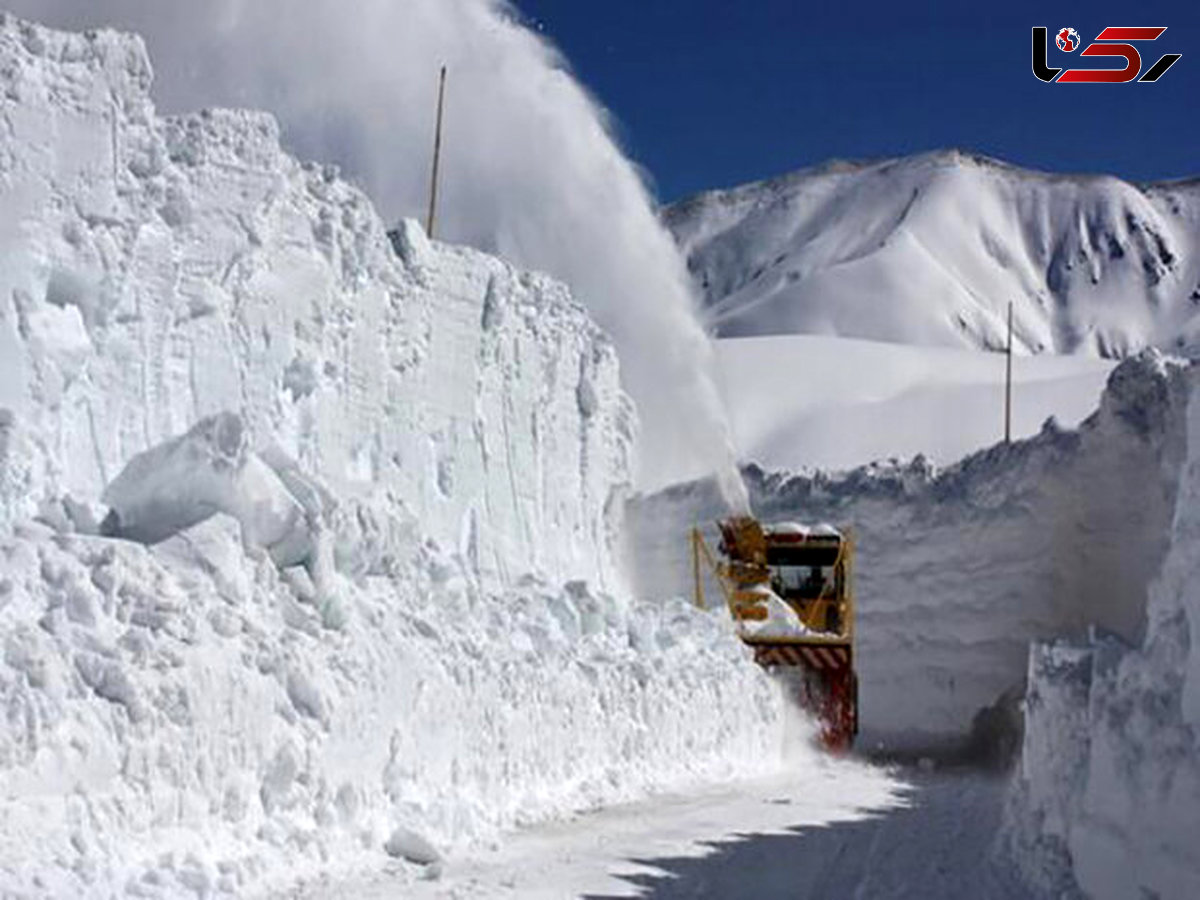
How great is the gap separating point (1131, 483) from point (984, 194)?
386ft

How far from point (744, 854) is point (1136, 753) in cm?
344

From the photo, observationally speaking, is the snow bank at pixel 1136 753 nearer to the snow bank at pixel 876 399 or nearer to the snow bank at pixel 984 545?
the snow bank at pixel 984 545

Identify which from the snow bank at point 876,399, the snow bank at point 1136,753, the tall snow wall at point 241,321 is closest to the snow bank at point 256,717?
the tall snow wall at point 241,321

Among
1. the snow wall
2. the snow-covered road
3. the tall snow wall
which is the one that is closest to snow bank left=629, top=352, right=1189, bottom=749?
the snow wall

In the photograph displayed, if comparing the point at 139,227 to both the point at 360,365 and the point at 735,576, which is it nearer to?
the point at 360,365

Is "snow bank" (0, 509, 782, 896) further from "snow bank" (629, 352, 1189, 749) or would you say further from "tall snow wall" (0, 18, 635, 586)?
"snow bank" (629, 352, 1189, 749)

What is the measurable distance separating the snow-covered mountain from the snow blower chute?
85.4 meters

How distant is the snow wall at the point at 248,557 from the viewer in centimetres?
800

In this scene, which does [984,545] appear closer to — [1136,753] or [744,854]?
[744,854]

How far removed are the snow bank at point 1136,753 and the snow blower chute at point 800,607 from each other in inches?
335

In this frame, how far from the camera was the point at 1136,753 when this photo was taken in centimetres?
772

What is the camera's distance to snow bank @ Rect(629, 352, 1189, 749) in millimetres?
21656

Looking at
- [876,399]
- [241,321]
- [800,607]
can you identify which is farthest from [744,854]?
[876,399]

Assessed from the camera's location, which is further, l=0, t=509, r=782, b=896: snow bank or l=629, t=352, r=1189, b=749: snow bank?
l=629, t=352, r=1189, b=749: snow bank
